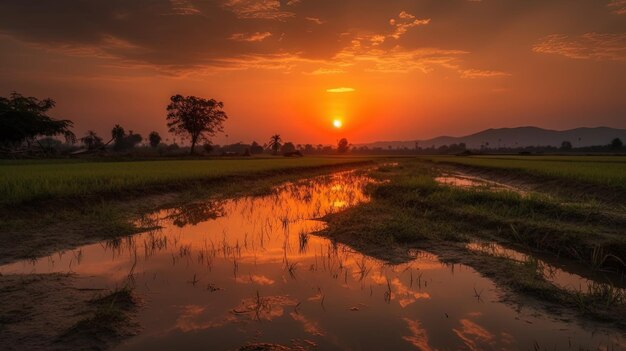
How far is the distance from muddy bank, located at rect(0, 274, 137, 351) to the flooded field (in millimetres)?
234

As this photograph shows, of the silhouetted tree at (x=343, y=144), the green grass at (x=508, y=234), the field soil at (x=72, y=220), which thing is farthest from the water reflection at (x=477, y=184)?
the silhouetted tree at (x=343, y=144)

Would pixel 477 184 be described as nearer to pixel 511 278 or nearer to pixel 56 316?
pixel 511 278

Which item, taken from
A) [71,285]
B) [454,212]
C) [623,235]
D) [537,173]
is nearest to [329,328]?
[71,285]

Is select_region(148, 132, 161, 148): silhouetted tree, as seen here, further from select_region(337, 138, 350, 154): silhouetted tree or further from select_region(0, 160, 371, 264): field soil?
select_region(0, 160, 371, 264): field soil

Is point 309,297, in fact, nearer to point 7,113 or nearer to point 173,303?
Answer: point 173,303

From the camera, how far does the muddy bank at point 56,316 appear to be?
3367 mm

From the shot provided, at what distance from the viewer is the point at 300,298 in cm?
448

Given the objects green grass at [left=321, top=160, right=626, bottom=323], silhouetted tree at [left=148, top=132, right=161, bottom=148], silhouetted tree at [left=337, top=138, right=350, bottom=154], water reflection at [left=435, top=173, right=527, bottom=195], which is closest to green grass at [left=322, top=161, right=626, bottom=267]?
green grass at [left=321, top=160, right=626, bottom=323]

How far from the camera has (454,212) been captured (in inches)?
392

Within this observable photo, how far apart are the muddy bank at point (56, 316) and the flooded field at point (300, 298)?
0.23 meters

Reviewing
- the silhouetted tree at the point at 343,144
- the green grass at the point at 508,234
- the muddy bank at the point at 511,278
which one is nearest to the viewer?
the muddy bank at the point at 511,278

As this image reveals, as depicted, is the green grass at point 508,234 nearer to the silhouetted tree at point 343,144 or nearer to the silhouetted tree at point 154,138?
the silhouetted tree at point 154,138

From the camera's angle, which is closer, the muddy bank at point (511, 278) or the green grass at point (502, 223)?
the muddy bank at point (511, 278)

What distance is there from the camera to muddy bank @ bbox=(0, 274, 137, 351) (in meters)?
3.37
